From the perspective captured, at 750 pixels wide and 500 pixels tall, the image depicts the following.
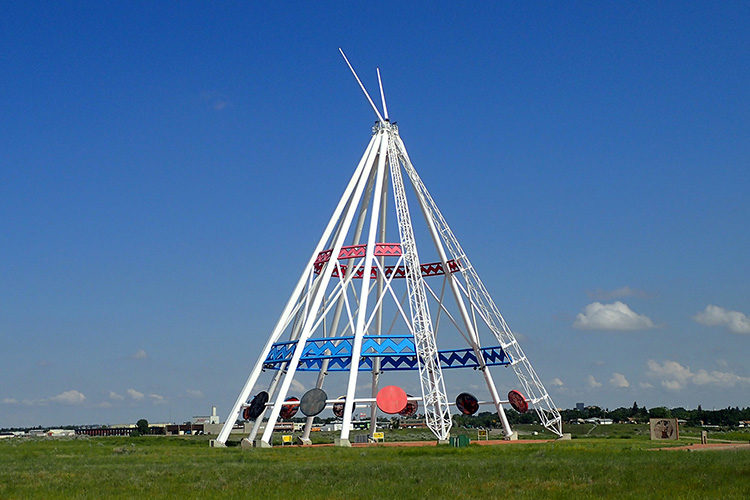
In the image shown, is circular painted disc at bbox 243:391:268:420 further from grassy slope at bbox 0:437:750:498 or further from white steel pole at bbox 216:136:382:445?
grassy slope at bbox 0:437:750:498

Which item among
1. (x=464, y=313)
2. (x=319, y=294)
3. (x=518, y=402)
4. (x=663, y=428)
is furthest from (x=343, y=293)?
(x=663, y=428)

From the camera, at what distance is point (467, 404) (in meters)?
62.3

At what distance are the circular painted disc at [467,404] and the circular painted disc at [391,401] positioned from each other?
11.2 meters

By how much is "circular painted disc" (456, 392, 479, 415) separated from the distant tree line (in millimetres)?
72287

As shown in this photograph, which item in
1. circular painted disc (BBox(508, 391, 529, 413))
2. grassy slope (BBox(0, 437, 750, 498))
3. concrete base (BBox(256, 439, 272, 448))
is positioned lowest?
grassy slope (BBox(0, 437, 750, 498))

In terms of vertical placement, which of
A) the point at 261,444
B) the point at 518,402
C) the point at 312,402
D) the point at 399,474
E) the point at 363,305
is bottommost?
the point at 399,474

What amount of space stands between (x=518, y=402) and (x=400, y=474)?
86.1 ft

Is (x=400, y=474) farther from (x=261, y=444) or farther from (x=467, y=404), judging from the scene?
(x=467, y=404)

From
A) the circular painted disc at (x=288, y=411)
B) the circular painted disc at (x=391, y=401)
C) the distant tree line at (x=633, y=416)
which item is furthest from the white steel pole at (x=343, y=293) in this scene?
the distant tree line at (x=633, y=416)

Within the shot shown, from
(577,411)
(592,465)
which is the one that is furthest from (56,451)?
(577,411)

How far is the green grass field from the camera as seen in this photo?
96.0 ft

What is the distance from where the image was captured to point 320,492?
29859 millimetres

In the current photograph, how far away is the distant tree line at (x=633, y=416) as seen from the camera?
145m

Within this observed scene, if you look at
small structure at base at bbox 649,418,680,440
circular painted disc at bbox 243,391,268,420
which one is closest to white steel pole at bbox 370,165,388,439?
circular painted disc at bbox 243,391,268,420
